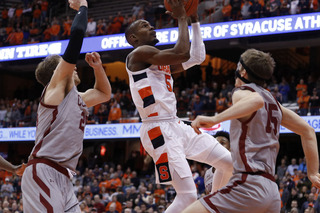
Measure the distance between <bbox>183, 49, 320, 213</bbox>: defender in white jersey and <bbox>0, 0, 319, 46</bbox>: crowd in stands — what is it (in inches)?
542

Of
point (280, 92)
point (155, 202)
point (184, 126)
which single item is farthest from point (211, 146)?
point (280, 92)

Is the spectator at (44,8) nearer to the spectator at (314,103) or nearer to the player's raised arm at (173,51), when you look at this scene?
the spectator at (314,103)

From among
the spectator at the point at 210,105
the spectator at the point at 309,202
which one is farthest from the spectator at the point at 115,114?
the spectator at the point at 309,202

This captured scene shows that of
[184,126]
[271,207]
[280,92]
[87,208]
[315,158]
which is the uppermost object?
[280,92]

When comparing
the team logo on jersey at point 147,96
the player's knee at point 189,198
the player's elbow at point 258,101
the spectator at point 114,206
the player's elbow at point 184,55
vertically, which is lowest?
the spectator at point 114,206

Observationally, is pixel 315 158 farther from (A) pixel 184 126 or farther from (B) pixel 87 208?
(B) pixel 87 208

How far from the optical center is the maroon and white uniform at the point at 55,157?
3684 mm

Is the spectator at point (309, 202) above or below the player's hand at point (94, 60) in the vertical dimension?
below

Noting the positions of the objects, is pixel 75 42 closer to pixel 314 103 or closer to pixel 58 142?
pixel 58 142

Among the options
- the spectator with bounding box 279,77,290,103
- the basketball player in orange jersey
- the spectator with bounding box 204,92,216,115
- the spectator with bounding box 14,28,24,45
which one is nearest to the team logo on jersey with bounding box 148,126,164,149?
the basketball player in orange jersey

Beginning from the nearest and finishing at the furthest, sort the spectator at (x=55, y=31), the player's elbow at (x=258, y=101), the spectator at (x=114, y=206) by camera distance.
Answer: the player's elbow at (x=258, y=101), the spectator at (x=114, y=206), the spectator at (x=55, y=31)

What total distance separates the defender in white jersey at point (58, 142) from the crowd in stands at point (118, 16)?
14.1 metres

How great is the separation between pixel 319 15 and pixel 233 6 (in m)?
3.33

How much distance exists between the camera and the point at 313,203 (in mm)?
11391
